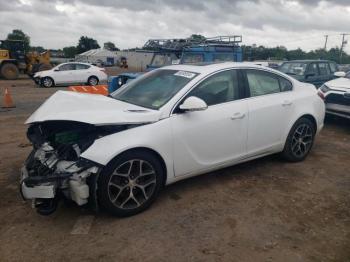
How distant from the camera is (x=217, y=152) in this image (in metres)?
4.23

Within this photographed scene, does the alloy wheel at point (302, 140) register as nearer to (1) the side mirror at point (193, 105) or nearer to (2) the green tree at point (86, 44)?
(1) the side mirror at point (193, 105)

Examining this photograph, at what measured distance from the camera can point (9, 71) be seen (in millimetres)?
22484

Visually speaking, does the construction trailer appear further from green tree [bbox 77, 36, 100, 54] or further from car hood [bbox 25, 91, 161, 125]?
green tree [bbox 77, 36, 100, 54]

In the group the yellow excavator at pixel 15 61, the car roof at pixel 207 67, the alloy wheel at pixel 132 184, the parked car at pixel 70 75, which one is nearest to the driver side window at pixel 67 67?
the parked car at pixel 70 75

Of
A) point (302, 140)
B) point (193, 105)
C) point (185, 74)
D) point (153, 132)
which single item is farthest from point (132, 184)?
point (302, 140)

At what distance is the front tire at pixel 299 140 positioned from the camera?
5.10 meters

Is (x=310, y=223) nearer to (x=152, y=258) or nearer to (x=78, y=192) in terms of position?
(x=152, y=258)

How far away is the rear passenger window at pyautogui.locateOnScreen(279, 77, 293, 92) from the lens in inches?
199

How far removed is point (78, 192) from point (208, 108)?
181 cm

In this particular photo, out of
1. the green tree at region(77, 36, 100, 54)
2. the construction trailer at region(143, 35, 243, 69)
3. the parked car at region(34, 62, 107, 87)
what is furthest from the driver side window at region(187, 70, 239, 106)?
the green tree at region(77, 36, 100, 54)

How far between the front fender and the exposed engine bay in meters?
0.08

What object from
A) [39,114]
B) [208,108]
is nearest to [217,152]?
[208,108]

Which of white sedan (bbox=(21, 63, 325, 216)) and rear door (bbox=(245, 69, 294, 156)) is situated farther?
rear door (bbox=(245, 69, 294, 156))

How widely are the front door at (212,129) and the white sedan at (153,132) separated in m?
0.01
